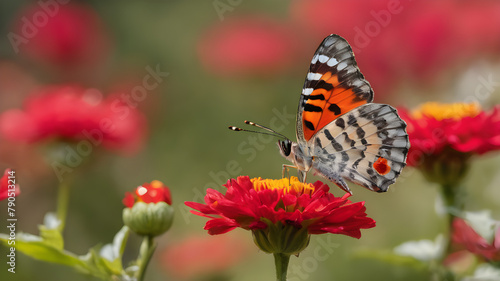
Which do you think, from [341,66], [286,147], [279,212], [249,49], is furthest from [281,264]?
[249,49]

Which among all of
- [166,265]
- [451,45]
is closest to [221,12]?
[451,45]

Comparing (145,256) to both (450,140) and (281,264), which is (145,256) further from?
(450,140)

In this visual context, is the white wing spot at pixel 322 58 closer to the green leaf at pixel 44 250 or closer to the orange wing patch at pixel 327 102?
the orange wing patch at pixel 327 102

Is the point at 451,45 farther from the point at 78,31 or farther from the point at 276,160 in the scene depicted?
the point at 78,31

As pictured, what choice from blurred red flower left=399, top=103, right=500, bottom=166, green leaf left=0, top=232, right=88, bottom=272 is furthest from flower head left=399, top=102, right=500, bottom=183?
green leaf left=0, top=232, right=88, bottom=272

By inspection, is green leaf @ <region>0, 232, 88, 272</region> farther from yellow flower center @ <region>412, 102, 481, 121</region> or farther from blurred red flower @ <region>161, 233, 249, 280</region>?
blurred red flower @ <region>161, 233, 249, 280</region>

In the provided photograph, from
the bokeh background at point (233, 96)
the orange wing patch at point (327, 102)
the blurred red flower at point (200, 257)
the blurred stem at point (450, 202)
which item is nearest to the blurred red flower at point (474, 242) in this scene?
the blurred stem at point (450, 202)
